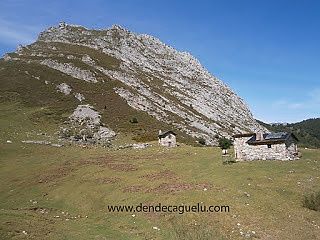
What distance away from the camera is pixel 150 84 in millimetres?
160125

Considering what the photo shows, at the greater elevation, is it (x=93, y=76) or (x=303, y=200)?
(x=93, y=76)

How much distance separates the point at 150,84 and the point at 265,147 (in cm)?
10835

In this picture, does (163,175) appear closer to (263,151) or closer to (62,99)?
(263,151)

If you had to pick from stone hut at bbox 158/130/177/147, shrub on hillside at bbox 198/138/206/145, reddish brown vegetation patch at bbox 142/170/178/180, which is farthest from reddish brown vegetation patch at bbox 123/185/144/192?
shrub on hillside at bbox 198/138/206/145

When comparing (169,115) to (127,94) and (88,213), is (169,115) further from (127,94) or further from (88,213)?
(88,213)

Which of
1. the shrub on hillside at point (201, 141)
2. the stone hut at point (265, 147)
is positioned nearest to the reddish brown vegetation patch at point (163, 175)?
the stone hut at point (265, 147)

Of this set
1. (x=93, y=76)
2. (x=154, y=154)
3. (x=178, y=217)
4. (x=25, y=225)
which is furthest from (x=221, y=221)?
(x=93, y=76)

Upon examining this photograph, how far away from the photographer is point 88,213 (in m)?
38.3

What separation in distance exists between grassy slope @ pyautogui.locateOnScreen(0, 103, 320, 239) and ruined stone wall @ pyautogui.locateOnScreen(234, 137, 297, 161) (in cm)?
239

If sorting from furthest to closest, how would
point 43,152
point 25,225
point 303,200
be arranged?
1. point 43,152
2. point 303,200
3. point 25,225

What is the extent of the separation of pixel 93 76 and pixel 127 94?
18.1 m

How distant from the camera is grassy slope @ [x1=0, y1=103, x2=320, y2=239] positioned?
103 ft

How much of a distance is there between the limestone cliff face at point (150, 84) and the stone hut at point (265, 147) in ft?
186

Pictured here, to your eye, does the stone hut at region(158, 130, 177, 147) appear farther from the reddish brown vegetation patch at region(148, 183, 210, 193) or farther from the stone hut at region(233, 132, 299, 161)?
the reddish brown vegetation patch at region(148, 183, 210, 193)
